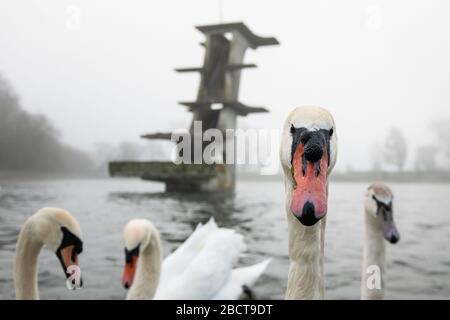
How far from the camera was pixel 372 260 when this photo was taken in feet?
9.89

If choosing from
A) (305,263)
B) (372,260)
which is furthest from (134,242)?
(305,263)

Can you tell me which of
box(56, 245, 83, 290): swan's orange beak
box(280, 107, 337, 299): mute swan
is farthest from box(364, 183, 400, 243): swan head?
box(56, 245, 83, 290): swan's orange beak

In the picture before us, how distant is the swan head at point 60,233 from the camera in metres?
2.27

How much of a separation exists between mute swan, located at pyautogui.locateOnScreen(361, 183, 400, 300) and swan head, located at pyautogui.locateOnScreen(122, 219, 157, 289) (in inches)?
56.7

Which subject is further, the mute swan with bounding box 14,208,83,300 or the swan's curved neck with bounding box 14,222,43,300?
the swan's curved neck with bounding box 14,222,43,300

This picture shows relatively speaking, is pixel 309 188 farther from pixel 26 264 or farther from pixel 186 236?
pixel 186 236

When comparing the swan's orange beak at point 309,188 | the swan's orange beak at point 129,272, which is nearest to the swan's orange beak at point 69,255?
the swan's orange beak at point 129,272

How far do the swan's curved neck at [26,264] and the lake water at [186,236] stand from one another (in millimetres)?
679

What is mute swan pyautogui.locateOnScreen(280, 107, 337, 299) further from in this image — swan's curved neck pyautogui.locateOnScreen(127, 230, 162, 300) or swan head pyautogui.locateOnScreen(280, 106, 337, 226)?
swan's curved neck pyautogui.locateOnScreen(127, 230, 162, 300)

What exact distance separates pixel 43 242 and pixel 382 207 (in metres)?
2.05

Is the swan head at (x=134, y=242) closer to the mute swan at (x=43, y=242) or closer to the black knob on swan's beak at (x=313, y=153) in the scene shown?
the mute swan at (x=43, y=242)

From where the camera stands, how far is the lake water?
14.8 feet

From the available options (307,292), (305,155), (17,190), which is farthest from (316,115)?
(17,190)
